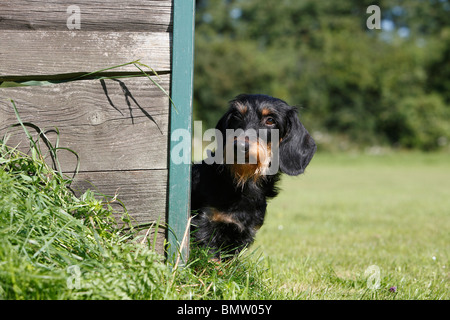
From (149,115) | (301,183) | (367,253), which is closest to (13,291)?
(149,115)

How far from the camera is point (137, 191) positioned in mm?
2529

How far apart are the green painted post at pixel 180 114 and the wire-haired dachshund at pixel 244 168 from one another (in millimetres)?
294

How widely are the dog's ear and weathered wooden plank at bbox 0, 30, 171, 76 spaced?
3.73 ft

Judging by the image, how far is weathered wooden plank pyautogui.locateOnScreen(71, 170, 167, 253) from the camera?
250 cm

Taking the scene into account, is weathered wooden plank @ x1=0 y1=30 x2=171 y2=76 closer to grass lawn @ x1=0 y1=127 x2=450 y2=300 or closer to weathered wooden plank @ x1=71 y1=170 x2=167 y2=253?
grass lawn @ x1=0 y1=127 x2=450 y2=300

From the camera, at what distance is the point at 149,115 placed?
8.27ft

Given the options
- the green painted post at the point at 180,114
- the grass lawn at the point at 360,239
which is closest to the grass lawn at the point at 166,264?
the grass lawn at the point at 360,239

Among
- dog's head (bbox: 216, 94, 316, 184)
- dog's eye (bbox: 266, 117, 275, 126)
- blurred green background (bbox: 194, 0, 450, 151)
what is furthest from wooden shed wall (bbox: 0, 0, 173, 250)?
blurred green background (bbox: 194, 0, 450, 151)

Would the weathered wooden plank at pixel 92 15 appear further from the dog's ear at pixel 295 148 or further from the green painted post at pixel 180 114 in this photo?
the dog's ear at pixel 295 148

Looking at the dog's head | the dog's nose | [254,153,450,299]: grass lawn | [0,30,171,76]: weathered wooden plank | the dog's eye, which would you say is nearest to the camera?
[0,30,171,76]: weathered wooden plank

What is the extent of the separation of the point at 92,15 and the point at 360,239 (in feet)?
11.1

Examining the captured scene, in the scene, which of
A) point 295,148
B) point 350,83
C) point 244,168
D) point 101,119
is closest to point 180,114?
point 101,119

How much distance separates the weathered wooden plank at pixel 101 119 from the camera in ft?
8.10

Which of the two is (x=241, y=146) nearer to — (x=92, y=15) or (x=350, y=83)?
(x=92, y=15)
